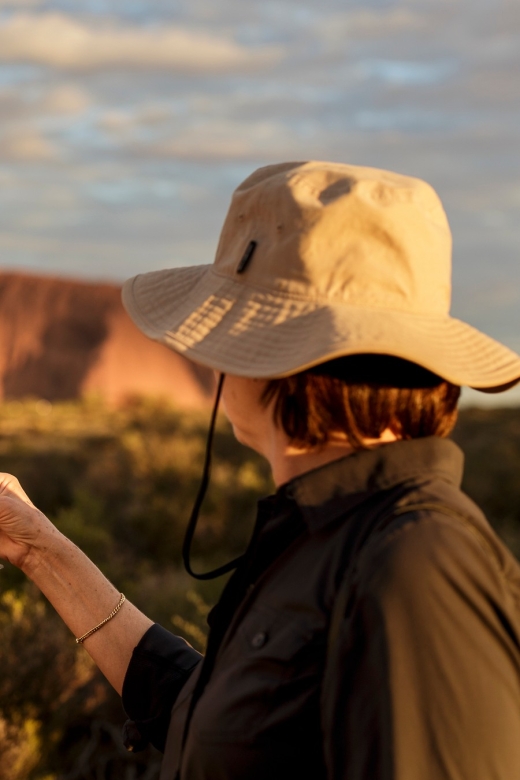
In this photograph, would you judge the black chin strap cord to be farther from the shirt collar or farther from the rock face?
the rock face

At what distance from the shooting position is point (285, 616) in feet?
4.25

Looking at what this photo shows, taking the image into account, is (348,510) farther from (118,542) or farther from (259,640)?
(118,542)

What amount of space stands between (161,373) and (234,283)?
40.8m

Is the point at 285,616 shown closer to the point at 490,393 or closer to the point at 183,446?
the point at 490,393

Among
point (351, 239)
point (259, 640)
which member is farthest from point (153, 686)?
point (351, 239)

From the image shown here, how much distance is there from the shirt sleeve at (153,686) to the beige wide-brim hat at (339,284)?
0.81 meters

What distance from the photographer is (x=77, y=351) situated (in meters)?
43.5

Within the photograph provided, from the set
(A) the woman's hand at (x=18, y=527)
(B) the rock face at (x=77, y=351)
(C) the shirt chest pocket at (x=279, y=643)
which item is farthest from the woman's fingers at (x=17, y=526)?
(B) the rock face at (x=77, y=351)

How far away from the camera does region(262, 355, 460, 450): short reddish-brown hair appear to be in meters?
1.37

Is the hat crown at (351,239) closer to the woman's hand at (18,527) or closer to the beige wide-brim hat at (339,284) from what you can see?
the beige wide-brim hat at (339,284)

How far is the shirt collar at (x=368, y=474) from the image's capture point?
133cm

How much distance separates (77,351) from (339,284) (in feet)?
141

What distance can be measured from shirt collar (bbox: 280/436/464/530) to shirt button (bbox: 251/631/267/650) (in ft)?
0.56

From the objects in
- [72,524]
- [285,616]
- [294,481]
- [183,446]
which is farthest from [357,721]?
[183,446]
